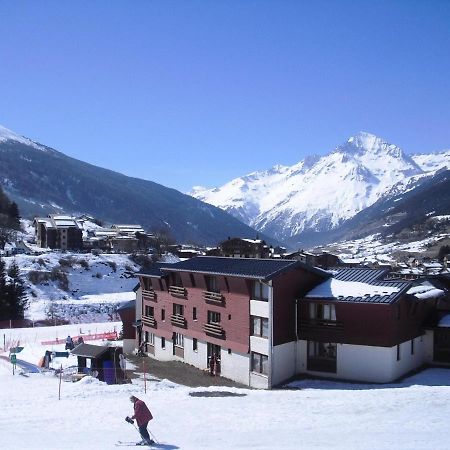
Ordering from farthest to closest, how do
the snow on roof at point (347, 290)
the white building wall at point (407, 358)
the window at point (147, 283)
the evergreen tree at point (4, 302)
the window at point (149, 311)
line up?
the evergreen tree at point (4, 302) < the window at point (147, 283) < the window at point (149, 311) < the snow on roof at point (347, 290) < the white building wall at point (407, 358)

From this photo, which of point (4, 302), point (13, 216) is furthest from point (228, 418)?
point (13, 216)

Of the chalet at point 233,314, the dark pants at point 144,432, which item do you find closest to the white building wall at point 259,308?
the chalet at point 233,314

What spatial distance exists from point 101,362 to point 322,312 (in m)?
13.0

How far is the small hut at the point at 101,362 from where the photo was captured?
103ft

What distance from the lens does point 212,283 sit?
122 ft

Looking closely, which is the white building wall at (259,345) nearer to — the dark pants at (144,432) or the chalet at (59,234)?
the dark pants at (144,432)

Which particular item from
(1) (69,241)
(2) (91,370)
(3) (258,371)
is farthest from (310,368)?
(1) (69,241)

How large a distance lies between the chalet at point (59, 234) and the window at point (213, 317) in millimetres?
109691

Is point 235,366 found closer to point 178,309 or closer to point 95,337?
point 178,309

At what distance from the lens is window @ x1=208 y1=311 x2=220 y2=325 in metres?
36.5

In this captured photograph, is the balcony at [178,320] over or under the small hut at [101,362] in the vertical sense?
over

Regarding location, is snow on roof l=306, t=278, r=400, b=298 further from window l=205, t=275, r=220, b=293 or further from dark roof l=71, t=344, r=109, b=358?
dark roof l=71, t=344, r=109, b=358

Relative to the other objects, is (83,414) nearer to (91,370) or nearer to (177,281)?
(91,370)

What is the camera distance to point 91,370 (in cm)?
3164
